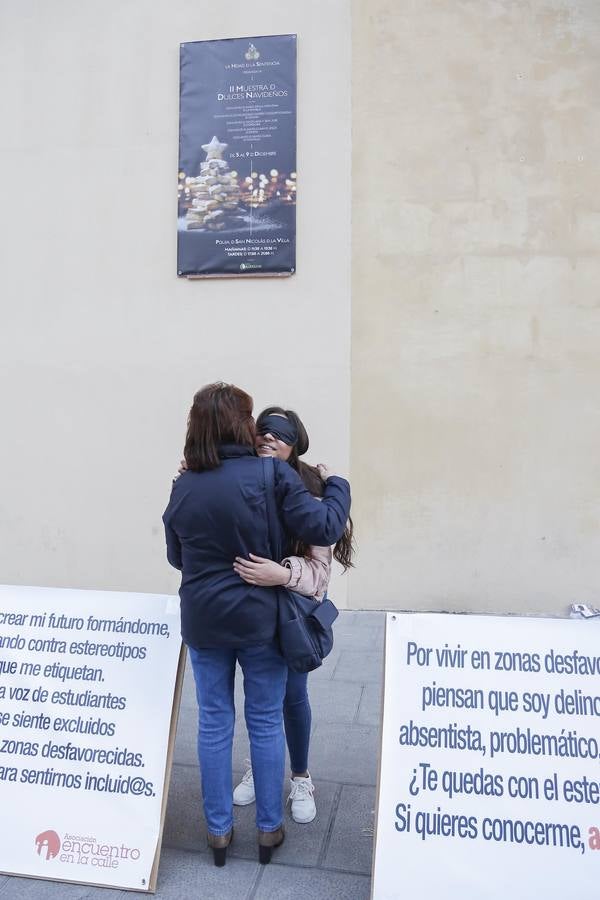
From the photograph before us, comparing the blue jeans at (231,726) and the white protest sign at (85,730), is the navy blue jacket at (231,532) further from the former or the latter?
the white protest sign at (85,730)

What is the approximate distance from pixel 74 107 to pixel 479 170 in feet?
11.6

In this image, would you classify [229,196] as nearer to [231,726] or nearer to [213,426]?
[213,426]

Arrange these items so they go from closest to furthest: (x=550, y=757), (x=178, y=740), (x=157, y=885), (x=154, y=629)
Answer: (x=550, y=757), (x=157, y=885), (x=154, y=629), (x=178, y=740)

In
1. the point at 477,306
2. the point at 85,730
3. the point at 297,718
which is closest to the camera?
the point at 85,730

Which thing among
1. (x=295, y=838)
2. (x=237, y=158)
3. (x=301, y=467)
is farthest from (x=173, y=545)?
(x=237, y=158)

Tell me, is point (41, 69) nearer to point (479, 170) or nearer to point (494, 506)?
point (479, 170)

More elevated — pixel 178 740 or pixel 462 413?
pixel 462 413

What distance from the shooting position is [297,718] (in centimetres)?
294

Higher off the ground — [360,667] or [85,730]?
[85,730]

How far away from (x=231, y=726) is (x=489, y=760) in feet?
2.95

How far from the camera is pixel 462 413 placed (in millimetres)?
5934

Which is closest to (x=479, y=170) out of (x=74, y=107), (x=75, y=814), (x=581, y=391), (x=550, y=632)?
(x=581, y=391)

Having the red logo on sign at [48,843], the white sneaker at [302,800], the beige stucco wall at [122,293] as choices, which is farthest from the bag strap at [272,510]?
the beige stucco wall at [122,293]

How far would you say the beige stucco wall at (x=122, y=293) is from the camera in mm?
6090
